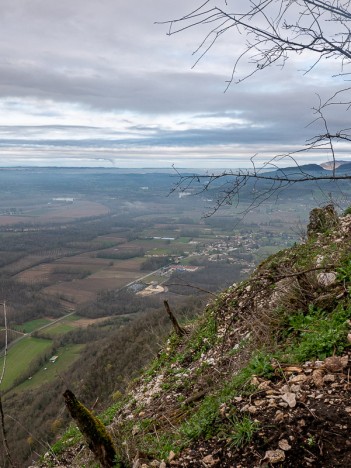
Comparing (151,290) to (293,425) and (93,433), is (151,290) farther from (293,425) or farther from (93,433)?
(293,425)

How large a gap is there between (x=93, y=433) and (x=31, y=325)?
52.1m

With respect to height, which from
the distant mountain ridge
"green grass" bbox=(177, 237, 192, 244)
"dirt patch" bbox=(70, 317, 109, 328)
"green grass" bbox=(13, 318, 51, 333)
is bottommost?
"green grass" bbox=(13, 318, 51, 333)

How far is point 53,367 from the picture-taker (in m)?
35.0

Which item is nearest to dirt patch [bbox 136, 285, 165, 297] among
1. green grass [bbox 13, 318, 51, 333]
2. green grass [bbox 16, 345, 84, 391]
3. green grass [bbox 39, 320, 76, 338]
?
green grass [bbox 39, 320, 76, 338]

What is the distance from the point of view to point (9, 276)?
72.3m

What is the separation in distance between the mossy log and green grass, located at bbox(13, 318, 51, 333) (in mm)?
48761

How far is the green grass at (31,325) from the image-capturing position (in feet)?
160

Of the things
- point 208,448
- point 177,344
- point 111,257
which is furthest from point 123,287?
point 208,448

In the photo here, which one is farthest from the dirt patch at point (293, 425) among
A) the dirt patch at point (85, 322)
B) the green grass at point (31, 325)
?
the green grass at point (31, 325)

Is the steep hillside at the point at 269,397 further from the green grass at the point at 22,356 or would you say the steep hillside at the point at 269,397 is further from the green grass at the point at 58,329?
the green grass at the point at 58,329

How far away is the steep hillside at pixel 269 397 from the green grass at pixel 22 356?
106 ft

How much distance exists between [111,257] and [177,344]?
254 feet

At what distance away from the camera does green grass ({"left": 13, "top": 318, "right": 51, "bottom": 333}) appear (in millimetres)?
48772

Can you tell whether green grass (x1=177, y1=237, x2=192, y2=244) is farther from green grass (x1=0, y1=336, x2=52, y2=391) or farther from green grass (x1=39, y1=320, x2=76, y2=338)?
green grass (x1=0, y1=336, x2=52, y2=391)
